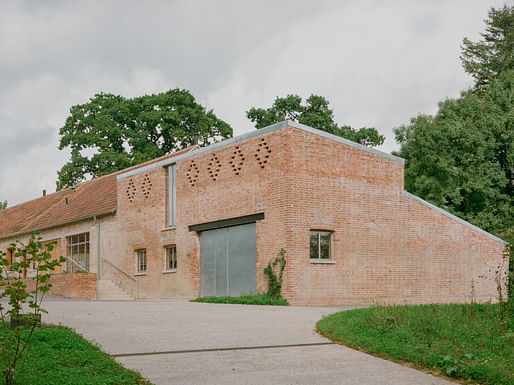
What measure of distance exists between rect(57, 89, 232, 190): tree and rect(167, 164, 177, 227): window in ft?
68.1

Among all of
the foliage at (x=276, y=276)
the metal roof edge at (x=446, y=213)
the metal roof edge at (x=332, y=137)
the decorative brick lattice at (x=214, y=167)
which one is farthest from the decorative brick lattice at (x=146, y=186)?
the metal roof edge at (x=446, y=213)

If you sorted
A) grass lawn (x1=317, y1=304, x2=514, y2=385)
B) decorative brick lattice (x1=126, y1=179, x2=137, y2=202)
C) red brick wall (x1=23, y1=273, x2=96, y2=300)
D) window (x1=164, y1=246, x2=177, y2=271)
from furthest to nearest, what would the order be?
decorative brick lattice (x1=126, y1=179, x2=137, y2=202) < window (x1=164, y1=246, x2=177, y2=271) < red brick wall (x1=23, y1=273, x2=96, y2=300) < grass lawn (x1=317, y1=304, x2=514, y2=385)

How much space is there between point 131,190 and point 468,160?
17869 mm

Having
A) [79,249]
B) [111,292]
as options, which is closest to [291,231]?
[111,292]

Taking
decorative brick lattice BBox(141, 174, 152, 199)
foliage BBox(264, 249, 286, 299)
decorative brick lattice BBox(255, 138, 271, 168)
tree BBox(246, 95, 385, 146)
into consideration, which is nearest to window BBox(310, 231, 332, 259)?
foliage BBox(264, 249, 286, 299)

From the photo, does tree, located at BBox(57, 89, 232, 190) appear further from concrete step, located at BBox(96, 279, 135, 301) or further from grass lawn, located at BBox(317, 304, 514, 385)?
grass lawn, located at BBox(317, 304, 514, 385)

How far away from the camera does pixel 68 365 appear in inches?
317

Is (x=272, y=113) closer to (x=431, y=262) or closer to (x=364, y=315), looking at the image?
(x=431, y=262)

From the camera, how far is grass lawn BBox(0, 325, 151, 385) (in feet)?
23.8

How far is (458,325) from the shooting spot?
10.8 meters

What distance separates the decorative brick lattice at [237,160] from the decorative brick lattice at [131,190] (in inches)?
313

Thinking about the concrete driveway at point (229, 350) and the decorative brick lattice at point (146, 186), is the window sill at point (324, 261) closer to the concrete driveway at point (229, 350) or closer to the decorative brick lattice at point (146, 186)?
the concrete driveway at point (229, 350)

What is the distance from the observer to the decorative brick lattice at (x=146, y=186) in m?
28.6

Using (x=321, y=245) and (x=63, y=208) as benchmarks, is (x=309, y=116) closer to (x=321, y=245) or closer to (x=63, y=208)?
(x=63, y=208)
